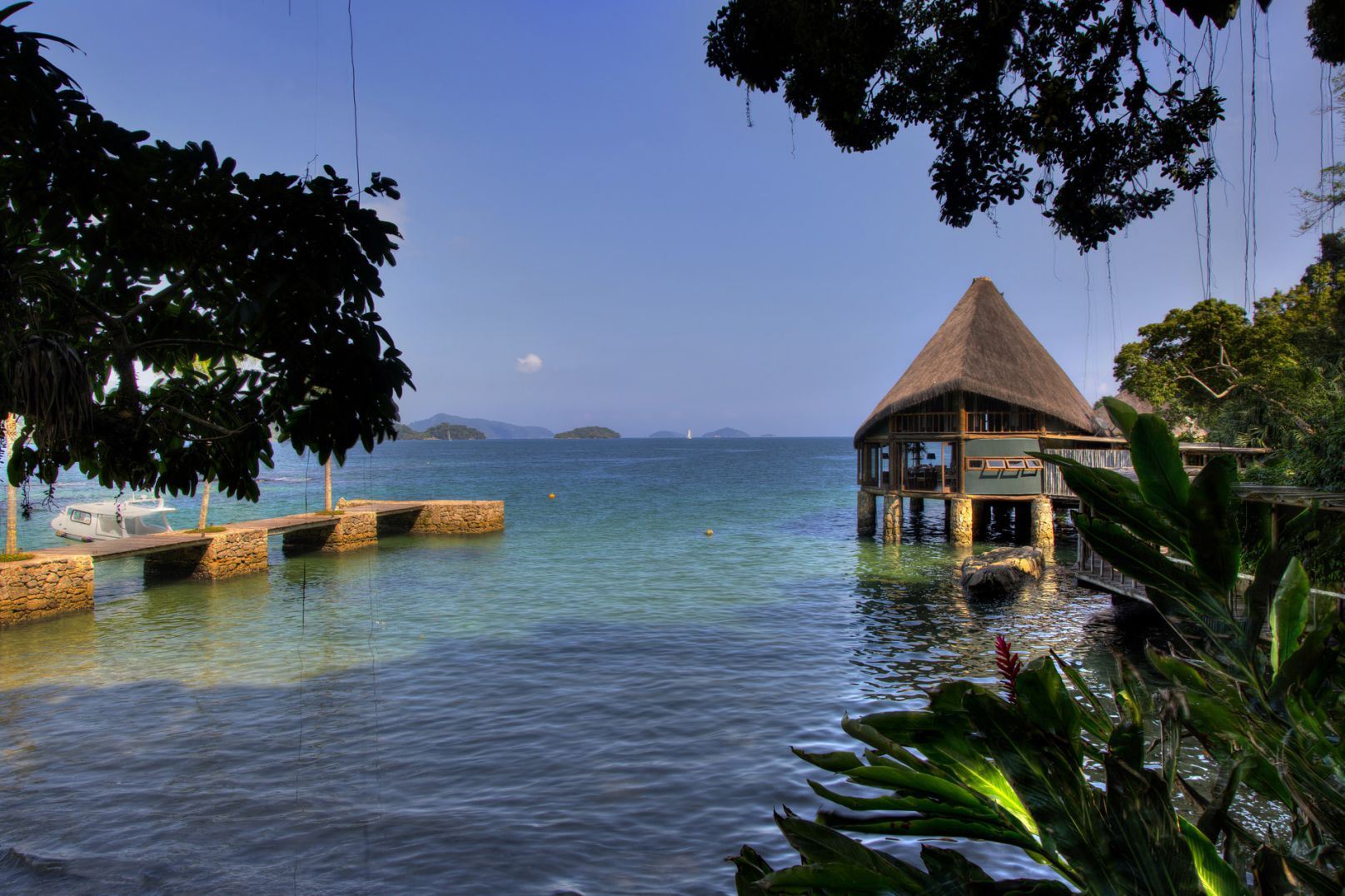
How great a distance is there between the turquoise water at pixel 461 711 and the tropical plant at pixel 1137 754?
18.7ft

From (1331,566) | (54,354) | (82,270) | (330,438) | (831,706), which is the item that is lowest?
(831,706)

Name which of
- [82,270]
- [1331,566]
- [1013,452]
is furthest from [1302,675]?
[1013,452]

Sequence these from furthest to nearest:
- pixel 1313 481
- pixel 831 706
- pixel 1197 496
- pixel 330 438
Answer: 1. pixel 1313 481
2. pixel 831 706
3. pixel 330 438
4. pixel 1197 496

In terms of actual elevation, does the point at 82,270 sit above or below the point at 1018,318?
below

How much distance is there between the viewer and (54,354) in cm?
446

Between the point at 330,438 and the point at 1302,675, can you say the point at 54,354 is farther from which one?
the point at 1302,675

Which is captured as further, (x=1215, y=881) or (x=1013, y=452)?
(x=1013, y=452)

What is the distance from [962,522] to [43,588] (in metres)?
24.3

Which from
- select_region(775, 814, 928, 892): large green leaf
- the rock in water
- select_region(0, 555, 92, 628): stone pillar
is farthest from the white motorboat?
select_region(775, 814, 928, 892): large green leaf

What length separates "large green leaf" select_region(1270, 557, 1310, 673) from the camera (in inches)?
60.2

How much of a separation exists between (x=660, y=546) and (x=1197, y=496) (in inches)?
1089

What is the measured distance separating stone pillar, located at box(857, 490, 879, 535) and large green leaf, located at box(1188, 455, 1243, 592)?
30096 mm

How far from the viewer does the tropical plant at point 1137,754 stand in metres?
1.30

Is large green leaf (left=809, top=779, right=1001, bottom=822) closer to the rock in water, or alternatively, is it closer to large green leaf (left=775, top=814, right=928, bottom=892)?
large green leaf (left=775, top=814, right=928, bottom=892)
